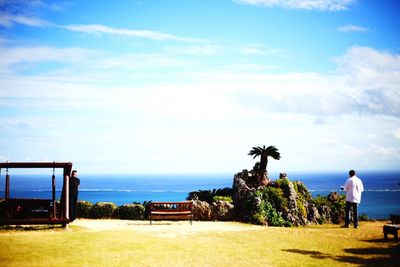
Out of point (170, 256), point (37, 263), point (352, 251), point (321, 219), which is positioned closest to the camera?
point (37, 263)

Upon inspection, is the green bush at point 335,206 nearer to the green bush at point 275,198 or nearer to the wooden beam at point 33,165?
the green bush at point 275,198

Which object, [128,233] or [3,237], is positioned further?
[128,233]

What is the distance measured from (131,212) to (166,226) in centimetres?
436

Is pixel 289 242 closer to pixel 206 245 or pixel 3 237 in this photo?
pixel 206 245

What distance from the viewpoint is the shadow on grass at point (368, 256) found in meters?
12.5

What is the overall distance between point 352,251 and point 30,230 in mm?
15349

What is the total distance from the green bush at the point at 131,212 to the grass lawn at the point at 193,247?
4.30 metres

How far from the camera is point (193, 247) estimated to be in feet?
47.9

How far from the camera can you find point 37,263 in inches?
469

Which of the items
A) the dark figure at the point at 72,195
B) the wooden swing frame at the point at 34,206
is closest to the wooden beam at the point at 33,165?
the wooden swing frame at the point at 34,206

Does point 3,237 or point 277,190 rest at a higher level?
point 277,190

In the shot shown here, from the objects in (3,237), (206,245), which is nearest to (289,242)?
(206,245)

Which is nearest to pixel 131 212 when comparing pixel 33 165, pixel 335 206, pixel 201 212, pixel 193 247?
pixel 201 212

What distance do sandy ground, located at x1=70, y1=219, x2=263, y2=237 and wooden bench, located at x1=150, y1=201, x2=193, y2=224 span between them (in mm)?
459
